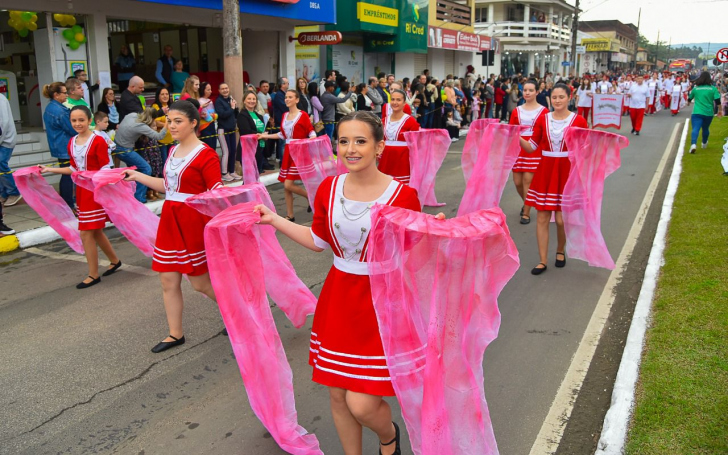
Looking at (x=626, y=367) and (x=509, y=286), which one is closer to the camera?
(x=626, y=367)

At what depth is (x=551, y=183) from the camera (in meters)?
6.55

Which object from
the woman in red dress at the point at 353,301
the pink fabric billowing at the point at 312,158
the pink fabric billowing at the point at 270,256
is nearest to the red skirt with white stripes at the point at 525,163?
the pink fabric billowing at the point at 312,158

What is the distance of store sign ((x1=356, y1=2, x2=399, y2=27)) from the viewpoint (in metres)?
20.2

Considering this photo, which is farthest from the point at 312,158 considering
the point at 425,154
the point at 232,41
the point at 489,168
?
the point at 232,41

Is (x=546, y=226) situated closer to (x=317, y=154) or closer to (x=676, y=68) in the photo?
(x=317, y=154)

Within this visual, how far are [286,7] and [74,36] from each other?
5.65 metres

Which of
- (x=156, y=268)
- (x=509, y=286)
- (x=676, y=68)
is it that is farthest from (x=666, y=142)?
(x=676, y=68)

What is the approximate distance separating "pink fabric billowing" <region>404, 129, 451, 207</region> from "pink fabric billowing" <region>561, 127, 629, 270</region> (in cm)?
238

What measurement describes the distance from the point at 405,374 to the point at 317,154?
18.6ft

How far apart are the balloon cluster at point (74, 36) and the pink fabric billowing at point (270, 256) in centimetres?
992

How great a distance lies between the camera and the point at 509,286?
20.6ft

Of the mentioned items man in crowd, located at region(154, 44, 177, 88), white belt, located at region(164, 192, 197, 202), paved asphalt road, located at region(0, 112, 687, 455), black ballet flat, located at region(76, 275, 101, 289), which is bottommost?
paved asphalt road, located at region(0, 112, 687, 455)

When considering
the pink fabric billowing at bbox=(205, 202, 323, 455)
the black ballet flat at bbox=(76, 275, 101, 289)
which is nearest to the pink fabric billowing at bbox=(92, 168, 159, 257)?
the black ballet flat at bbox=(76, 275, 101, 289)

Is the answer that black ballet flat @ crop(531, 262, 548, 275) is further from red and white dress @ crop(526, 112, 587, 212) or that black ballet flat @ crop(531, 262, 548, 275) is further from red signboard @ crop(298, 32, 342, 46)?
red signboard @ crop(298, 32, 342, 46)
